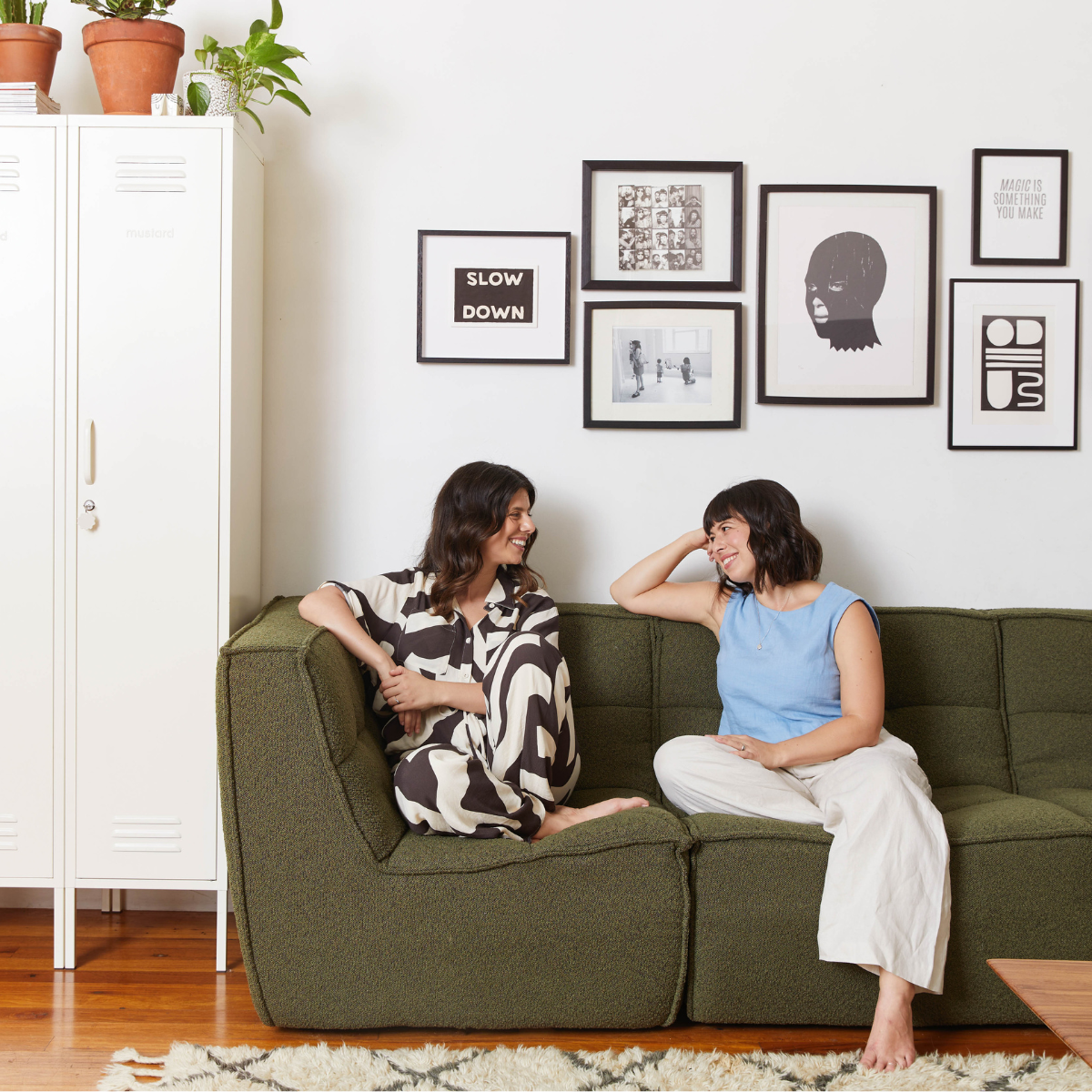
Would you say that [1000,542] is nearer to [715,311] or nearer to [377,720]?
[715,311]

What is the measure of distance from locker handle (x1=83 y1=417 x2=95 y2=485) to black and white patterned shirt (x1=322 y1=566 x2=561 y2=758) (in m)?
0.56

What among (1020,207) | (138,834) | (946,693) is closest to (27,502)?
(138,834)

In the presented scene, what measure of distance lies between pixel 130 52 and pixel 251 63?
0.27 m

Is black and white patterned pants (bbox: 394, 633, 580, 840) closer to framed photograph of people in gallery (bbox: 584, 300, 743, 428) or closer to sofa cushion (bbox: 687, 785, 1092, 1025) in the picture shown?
sofa cushion (bbox: 687, 785, 1092, 1025)

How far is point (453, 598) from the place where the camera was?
2.07 metres

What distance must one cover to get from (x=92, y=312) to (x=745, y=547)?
1.53 meters

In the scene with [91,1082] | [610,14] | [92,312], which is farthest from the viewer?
[610,14]

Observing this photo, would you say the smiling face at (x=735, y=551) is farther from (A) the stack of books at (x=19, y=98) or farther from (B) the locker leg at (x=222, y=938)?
(A) the stack of books at (x=19, y=98)

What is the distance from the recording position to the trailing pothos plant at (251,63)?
2.07 m

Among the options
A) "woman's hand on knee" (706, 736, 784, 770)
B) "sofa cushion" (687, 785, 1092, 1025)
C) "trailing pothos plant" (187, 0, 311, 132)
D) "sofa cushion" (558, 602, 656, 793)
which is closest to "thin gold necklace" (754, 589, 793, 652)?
"woman's hand on knee" (706, 736, 784, 770)

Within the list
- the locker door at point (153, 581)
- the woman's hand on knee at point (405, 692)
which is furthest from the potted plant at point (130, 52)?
the woman's hand on knee at point (405, 692)

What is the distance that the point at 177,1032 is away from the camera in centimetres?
172

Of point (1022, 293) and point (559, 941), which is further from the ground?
point (1022, 293)

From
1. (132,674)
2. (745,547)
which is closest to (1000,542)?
(745,547)
